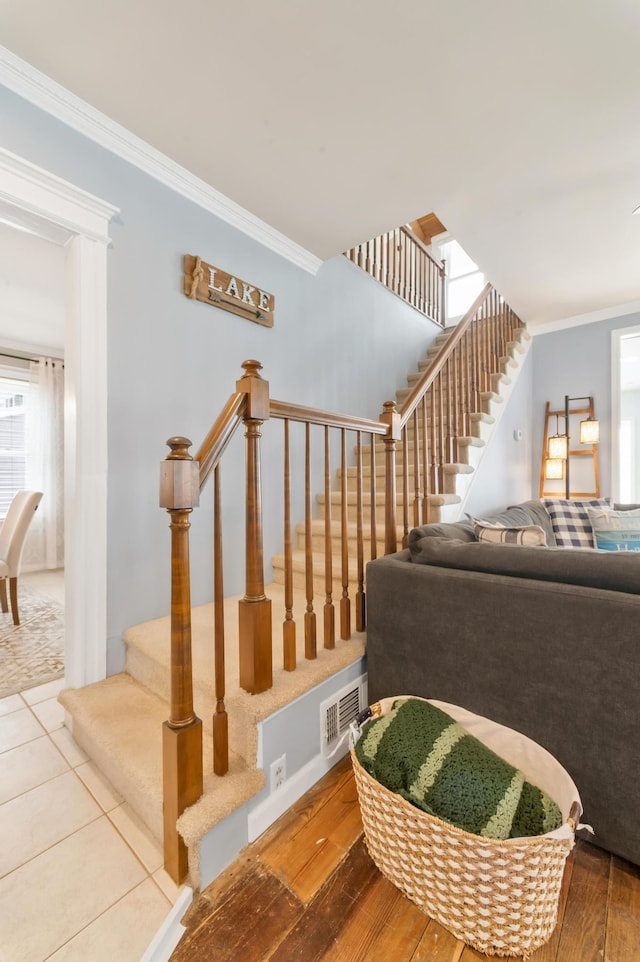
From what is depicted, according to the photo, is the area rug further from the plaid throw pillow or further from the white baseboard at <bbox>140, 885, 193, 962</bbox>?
the plaid throw pillow

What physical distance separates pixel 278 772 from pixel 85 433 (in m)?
1.46

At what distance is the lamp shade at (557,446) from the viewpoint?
4.08m

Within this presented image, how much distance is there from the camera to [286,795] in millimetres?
1276

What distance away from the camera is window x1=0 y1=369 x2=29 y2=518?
441 cm

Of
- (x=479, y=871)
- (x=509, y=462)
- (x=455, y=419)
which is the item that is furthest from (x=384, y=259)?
(x=479, y=871)

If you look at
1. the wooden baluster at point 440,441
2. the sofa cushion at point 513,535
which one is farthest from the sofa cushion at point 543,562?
the wooden baluster at point 440,441

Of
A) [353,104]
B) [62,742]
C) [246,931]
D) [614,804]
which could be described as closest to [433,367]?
[353,104]

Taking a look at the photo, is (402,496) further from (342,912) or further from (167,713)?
(342,912)

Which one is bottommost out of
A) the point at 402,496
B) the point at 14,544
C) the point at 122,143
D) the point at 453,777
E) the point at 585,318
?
the point at 453,777

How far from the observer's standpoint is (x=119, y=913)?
0.97 meters

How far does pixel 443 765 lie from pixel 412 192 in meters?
2.60

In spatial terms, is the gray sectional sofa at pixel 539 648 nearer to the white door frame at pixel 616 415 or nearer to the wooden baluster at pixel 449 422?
the wooden baluster at pixel 449 422

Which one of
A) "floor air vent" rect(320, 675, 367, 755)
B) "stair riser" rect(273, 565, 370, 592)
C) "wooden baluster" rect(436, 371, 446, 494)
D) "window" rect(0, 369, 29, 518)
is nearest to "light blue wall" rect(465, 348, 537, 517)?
"wooden baluster" rect(436, 371, 446, 494)

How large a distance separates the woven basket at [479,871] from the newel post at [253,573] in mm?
419
